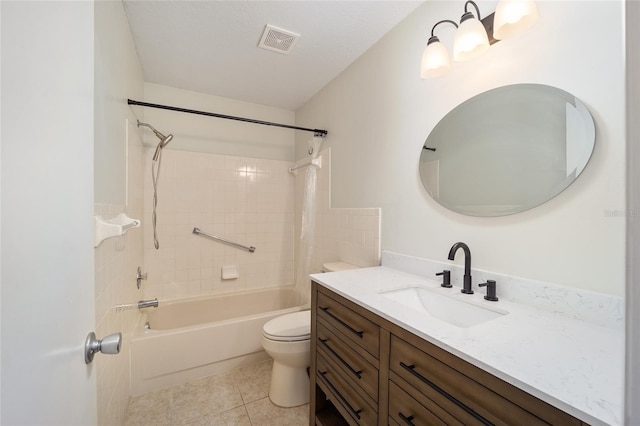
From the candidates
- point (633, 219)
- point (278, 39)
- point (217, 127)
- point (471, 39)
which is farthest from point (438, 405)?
point (217, 127)

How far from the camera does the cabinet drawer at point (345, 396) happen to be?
1.03 metres

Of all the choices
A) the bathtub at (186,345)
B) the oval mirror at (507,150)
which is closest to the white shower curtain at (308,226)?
the bathtub at (186,345)

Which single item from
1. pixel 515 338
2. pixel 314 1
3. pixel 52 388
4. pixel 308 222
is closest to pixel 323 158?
pixel 308 222

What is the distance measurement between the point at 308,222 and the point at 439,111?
1.46 meters

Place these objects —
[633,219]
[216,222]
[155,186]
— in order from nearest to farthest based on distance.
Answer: [633,219] < [155,186] < [216,222]

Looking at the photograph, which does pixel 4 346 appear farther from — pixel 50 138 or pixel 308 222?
pixel 308 222

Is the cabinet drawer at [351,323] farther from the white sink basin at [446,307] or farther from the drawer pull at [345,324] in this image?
the white sink basin at [446,307]

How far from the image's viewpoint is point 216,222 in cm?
271

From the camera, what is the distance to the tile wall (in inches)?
41.9

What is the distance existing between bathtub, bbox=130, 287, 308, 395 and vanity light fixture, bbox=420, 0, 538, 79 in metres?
2.11

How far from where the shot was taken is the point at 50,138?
Answer: 16.9 inches

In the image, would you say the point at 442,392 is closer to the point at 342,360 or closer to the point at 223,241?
the point at 342,360

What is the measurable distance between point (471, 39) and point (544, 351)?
1.19 metres

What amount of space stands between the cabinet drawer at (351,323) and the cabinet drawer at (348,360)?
6cm
